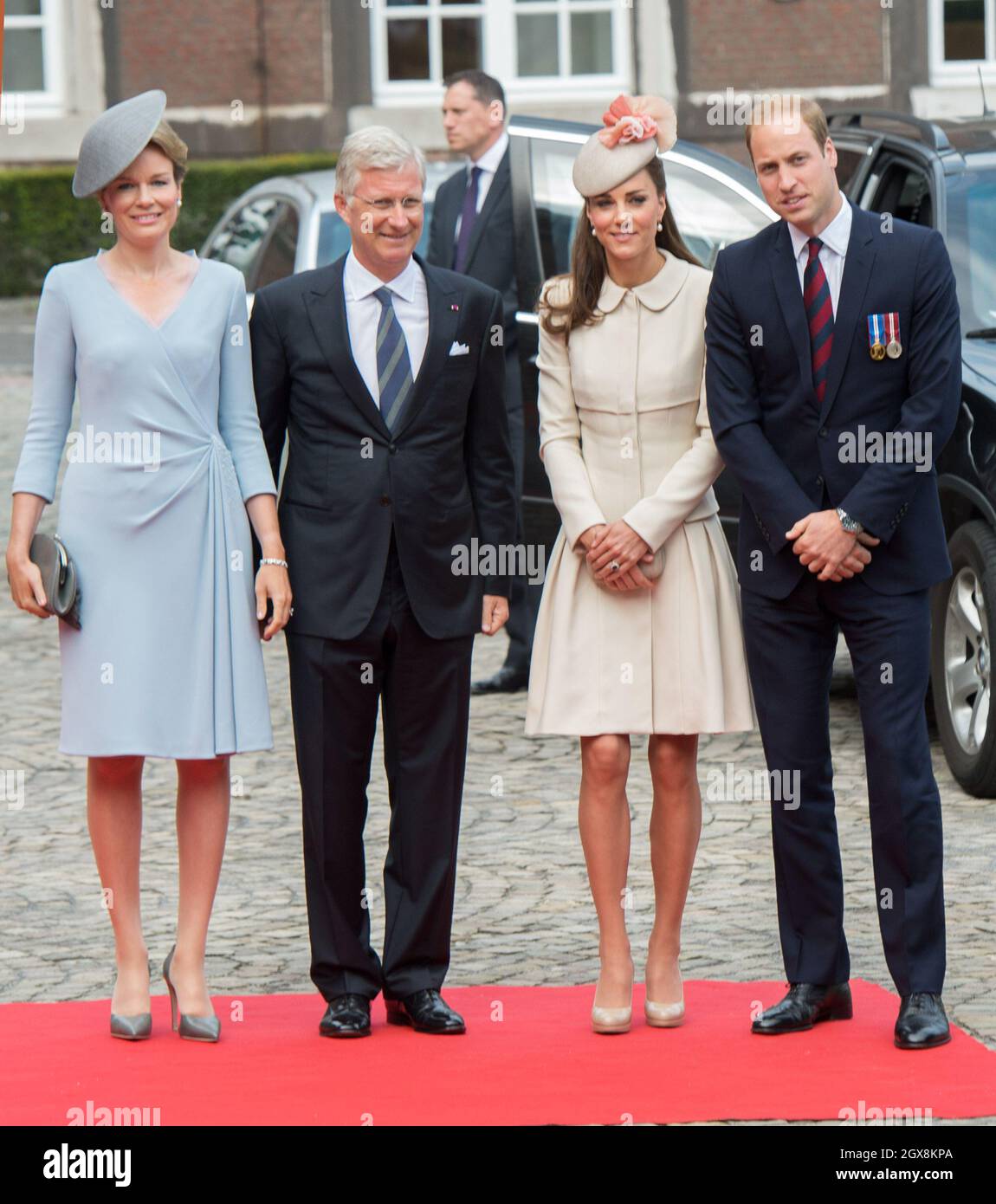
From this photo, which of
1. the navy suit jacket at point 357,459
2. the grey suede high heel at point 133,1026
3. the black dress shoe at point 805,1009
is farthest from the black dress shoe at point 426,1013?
the navy suit jacket at point 357,459

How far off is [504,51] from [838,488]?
20.5 meters

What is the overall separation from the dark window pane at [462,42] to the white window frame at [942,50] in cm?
484

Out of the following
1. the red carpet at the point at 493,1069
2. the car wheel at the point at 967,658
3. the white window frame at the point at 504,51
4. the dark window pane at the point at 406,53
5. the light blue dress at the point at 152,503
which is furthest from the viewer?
the dark window pane at the point at 406,53

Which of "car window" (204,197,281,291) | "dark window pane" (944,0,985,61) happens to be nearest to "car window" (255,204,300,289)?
"car window" (204,197,281,291)

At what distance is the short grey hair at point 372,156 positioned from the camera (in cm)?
501

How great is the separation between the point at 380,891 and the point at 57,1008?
1368mm

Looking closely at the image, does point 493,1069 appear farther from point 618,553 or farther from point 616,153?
point 616,153

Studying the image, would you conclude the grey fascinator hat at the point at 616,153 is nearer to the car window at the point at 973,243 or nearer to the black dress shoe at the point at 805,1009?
the black dress shoe at the point at 805,1009

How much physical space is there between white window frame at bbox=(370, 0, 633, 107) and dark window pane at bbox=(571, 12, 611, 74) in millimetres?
62

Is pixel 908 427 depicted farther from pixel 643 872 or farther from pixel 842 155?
pixel 842 155

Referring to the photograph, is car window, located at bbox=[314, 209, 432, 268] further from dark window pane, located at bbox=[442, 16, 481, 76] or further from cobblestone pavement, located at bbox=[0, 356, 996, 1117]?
dark window pane, located at bbox=[442, 16, 481, 76]

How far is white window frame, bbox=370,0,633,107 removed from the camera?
2456 cm

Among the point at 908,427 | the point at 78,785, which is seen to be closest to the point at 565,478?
the point at 908,427
